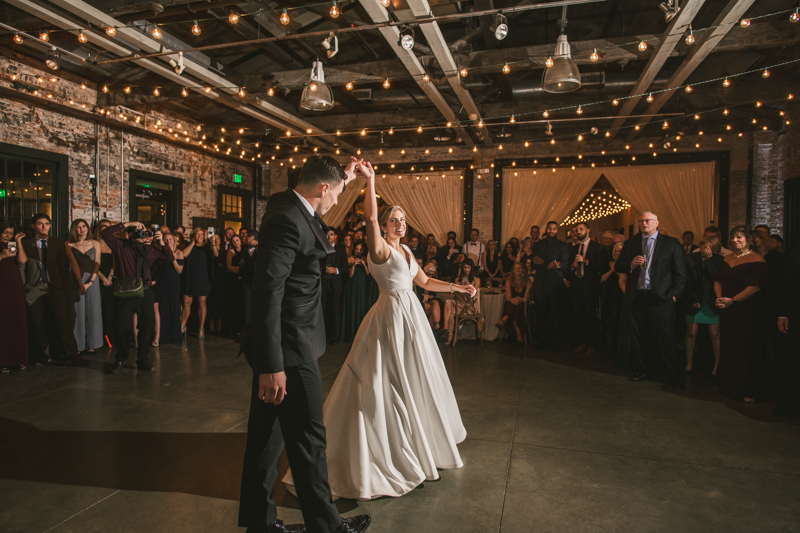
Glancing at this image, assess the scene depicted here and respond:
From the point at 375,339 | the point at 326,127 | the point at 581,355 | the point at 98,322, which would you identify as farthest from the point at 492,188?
the point at 375,339

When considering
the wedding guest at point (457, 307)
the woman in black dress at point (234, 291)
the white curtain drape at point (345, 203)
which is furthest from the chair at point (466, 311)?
the white curtain drape at point (345, 203)

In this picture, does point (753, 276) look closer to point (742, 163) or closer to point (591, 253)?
point (591, 253)

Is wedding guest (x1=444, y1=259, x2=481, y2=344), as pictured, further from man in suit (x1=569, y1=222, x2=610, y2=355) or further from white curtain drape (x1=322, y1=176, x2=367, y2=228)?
white curtain drape (x1=322, y1=176, x2=367, y2=228)

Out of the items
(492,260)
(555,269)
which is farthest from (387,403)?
(492,260)

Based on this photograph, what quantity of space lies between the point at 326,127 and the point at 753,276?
7820mm

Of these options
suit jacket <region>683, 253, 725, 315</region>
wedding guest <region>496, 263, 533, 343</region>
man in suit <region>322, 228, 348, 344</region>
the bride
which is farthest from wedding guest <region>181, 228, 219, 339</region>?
suit jacket <region>683, 253, 725, 315</region>

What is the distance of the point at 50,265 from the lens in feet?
17.5

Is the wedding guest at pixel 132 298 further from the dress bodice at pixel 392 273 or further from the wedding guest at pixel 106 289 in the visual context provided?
the dress bodice at pixel 392 273

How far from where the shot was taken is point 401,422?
2498mm

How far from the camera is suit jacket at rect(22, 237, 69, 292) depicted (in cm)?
519

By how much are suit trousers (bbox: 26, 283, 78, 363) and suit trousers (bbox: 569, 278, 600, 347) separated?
6103mm

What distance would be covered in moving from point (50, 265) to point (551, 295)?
6111 millimetres

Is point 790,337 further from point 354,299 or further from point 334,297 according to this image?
point 334,297

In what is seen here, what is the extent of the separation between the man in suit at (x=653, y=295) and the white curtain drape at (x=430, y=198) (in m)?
6.28
